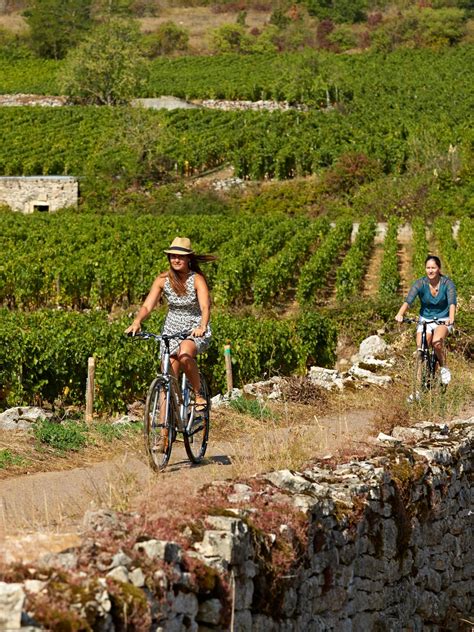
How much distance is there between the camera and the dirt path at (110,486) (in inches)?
227

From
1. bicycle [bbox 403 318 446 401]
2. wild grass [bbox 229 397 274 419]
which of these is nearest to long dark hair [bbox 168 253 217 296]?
wild grass [bbox 229 397 274 419]

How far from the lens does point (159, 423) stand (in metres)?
8.87

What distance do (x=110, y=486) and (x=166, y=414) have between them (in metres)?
2.09

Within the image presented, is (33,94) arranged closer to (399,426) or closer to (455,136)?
(455,136)

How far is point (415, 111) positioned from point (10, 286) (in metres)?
42.9

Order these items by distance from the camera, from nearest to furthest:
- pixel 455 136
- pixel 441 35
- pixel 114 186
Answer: pixel 114 186 < pixel 455 136 < pixel 441 35

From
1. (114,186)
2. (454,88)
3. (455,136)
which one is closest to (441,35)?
(454,88)

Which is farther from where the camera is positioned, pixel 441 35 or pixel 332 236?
pixel 441 35

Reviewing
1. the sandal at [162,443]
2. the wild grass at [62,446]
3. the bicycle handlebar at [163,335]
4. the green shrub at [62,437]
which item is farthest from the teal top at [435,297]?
the sandal at [162,443]

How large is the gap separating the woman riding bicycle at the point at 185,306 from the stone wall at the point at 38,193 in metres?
45.7

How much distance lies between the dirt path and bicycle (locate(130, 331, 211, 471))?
0.18 metres

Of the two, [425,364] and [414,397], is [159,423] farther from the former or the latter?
[425,364]

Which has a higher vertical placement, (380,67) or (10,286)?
(380,67)

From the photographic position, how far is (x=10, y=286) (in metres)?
29.7
